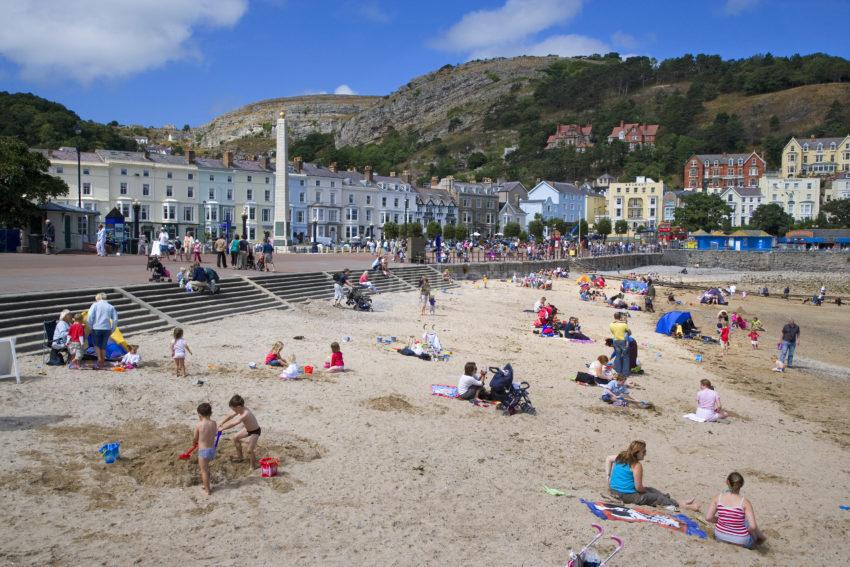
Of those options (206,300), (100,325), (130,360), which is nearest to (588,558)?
(130,360)

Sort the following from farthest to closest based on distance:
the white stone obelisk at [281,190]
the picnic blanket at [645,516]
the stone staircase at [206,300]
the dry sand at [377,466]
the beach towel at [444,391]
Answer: the white stone obelisk at [281,190]
the stone staircase at [206,300]
the beach towel at [444,391]
the picnic blanket at [645,516]
the dry sand at [377,466]

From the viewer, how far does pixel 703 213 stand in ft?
264

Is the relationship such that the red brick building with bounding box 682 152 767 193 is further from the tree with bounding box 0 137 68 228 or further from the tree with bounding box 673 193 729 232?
the tree with bounding box 0 137 68 228

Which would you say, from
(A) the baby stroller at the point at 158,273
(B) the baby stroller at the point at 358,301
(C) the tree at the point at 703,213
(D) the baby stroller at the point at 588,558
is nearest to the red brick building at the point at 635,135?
(C) the tree at the point at 703,213

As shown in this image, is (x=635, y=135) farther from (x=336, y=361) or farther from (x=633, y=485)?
(x=633, y=485)

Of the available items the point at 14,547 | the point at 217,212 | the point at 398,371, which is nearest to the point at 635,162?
the point at 217,212

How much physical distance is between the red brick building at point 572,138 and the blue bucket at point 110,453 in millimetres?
141470

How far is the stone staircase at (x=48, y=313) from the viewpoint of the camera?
39.2 feet

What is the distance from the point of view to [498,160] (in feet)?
467

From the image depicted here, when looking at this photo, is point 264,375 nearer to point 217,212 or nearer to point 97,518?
point 97,518

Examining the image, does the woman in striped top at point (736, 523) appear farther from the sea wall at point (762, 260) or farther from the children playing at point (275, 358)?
the sea wall at point (762, 260)

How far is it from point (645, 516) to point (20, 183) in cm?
3493

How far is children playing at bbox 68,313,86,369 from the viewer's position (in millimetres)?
10602

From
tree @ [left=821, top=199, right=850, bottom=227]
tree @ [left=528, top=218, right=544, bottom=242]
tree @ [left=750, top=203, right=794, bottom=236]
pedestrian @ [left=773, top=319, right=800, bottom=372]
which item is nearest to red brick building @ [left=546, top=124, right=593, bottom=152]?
tree @ [left=821, top=199, right=850, bottom=227]
